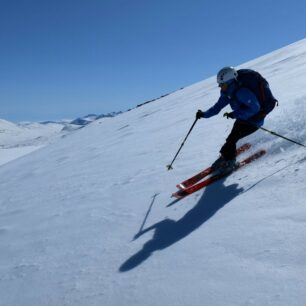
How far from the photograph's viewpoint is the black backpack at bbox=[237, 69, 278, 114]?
7.27 metres

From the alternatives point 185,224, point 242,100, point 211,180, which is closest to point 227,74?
point 242,100

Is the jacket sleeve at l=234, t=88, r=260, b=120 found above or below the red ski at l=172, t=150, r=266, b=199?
above

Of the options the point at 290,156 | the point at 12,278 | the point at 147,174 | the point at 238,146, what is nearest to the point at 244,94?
the point at 290,156

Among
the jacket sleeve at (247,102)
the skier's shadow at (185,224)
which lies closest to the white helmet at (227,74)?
the jacket sleeve at (247,102)

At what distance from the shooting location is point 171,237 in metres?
5.62

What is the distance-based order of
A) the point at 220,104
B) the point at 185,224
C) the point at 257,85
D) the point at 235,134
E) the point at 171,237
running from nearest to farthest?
the point at 171,237 < the point at 185,224 < the point at 257,85 < the point at 235,134 < the point at 220,104

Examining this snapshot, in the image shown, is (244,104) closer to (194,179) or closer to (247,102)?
(247,102)

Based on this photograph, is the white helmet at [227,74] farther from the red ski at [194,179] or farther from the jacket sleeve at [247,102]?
the red ski at [194,179]

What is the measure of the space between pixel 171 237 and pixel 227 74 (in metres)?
3.29

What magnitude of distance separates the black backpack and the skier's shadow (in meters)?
1.82

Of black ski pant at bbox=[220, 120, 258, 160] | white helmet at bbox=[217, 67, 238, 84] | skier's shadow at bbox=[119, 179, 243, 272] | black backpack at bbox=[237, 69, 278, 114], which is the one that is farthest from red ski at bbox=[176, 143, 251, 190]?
white helmet at bbox=[217, 67, 238, 84]

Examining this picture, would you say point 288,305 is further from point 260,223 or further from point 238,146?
point 238,146

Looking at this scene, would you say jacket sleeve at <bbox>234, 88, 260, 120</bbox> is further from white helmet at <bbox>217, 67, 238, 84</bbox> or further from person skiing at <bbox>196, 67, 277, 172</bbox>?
white helmet at <bbox>217, 67, 238, 84</bbox>

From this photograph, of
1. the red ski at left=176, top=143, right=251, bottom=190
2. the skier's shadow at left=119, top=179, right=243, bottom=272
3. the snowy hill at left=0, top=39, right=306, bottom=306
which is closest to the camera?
the snowy hill at left=0, top=39, right=306, bottom=306
